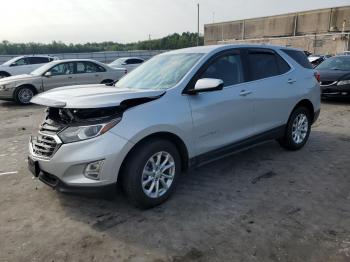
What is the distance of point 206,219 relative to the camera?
382 cm

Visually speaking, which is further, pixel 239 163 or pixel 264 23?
pixel 264 23

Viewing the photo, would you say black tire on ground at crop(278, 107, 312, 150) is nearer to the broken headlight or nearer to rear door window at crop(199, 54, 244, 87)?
rear door window at crop(199, 54, 244, 87)

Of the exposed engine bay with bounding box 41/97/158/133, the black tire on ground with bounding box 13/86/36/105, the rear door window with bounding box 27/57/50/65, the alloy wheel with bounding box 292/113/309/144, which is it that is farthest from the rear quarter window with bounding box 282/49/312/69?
the rear door window with bounding box 27/57/50/65

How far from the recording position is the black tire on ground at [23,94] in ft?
41.0

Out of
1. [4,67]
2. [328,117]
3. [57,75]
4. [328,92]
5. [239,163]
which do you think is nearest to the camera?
[239,163]

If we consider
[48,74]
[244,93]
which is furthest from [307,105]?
[48,74]

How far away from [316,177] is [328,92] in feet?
22.8

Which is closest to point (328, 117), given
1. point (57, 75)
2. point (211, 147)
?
point (211, 147)

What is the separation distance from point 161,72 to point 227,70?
2.89 ft

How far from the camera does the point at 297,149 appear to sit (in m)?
6.18

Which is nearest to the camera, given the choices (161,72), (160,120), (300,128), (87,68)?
(160,120)

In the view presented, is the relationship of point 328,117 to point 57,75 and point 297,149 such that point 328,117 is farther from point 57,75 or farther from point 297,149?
point 57,75

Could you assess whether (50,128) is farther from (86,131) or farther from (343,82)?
(343,82)

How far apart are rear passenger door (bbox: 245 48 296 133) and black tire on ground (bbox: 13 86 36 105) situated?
31.4ft
